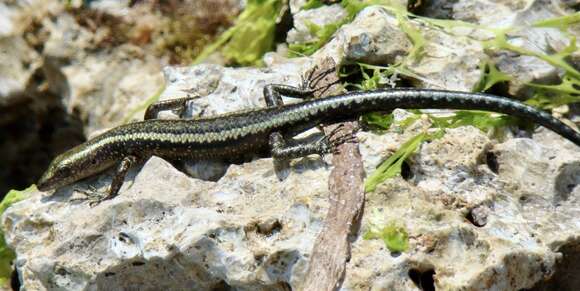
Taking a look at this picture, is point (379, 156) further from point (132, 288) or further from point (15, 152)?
point (15, 152)

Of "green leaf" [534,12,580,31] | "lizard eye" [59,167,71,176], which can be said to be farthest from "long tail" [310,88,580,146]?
"lizard eye" [59,167,71,176]

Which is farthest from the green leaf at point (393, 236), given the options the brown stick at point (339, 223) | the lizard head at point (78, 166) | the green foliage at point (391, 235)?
the lizard head at point (78, 166)

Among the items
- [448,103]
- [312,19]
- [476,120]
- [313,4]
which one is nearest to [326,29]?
[312,19]

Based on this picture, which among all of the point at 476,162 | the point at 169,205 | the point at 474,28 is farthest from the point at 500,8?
the point at 169,205

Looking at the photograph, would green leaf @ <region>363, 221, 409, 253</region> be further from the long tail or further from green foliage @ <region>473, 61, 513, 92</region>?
green foliage @ <region>473, 61, 513, 92</region>

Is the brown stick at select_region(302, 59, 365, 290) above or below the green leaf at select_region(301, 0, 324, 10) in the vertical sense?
below

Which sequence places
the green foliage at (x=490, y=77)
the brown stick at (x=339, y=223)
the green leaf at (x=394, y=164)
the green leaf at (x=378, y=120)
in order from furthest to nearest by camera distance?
the green foliage at (x=490, y=77)
the green leaf at (x=378, y=120)
the green leaf at (x=394, y=164)
the brown stick at (x=339, y=223)

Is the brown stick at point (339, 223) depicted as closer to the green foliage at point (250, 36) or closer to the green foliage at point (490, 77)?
the green foliage at point (490, 77)
